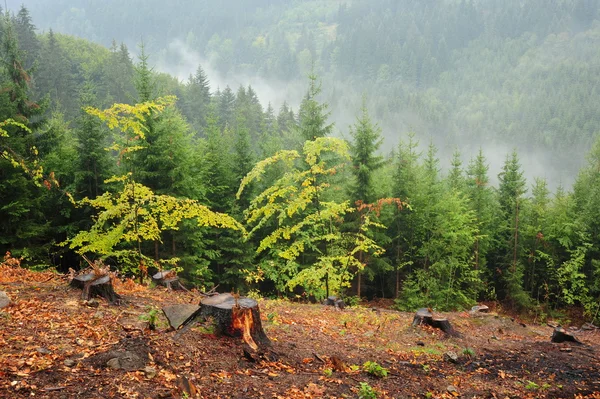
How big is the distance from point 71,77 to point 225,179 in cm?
6153

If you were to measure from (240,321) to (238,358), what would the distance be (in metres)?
0.67

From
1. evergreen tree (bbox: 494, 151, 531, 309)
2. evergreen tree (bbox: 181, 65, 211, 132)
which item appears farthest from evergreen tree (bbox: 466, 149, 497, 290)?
evergreen tree (bbox: 181, 65, 211, 132)

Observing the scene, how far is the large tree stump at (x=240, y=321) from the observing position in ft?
21.1

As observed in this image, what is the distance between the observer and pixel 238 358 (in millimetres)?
5902

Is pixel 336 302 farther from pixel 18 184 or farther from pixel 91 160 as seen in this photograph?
pixel 91 160

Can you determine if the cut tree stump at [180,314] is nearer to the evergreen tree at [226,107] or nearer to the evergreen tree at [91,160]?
the evergreen tree at [91,160]

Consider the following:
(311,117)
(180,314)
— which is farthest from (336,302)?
(311,117)

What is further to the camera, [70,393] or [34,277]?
[34,277]

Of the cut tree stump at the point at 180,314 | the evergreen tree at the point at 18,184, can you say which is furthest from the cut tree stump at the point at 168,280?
the evergreen tree at the point at 18,184

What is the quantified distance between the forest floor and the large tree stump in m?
A: 0.18

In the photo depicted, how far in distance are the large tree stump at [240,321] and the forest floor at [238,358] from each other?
179 mm

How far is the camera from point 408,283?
907 inches

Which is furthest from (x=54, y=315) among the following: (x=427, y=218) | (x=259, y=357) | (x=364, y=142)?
(x=427, y=218)

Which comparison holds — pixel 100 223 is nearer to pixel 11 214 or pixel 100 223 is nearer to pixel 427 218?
pixel 11 214
